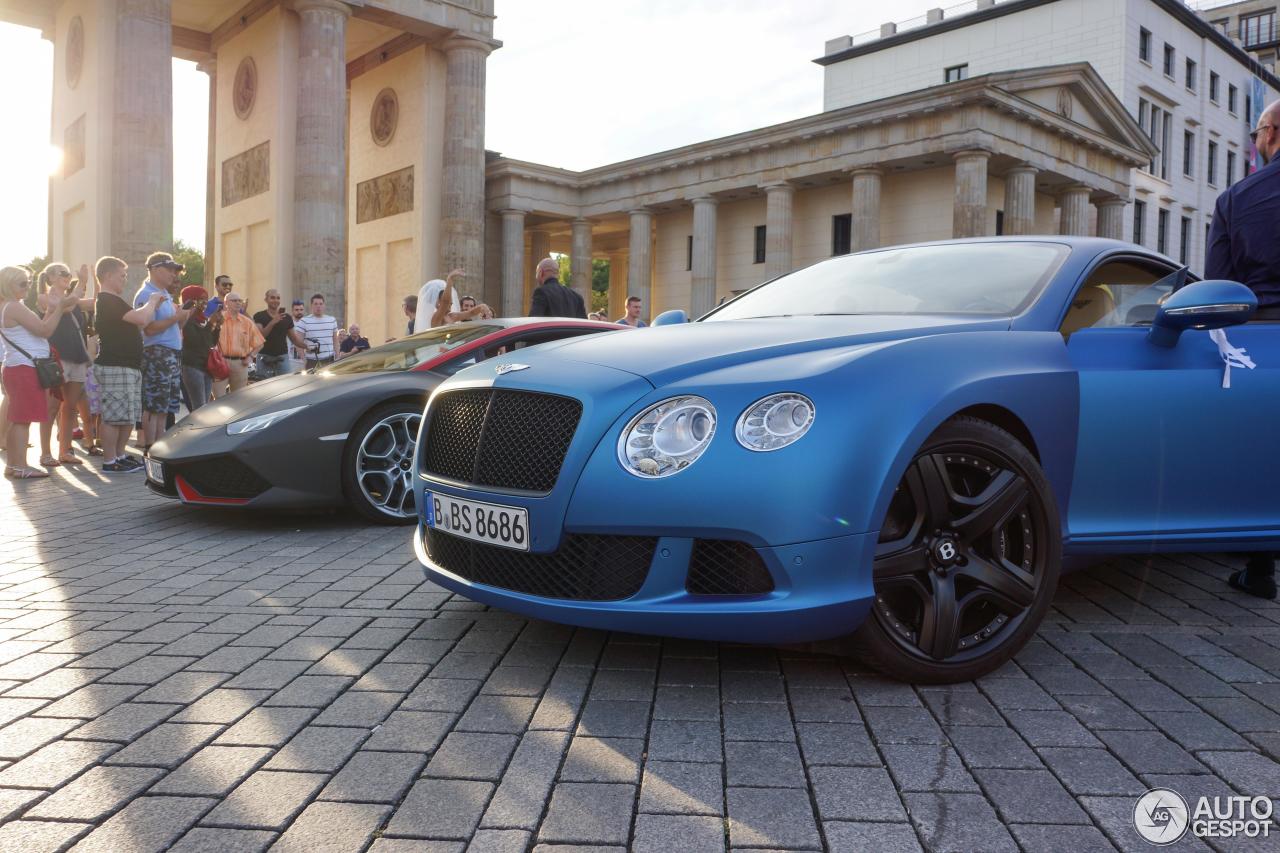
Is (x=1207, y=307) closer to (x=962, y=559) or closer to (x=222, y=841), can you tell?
(x=962, y=559)

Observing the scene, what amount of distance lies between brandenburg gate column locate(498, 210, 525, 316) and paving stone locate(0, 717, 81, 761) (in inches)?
1361

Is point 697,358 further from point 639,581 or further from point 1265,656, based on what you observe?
point 1265,656

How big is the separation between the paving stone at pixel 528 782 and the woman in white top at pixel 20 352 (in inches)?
306

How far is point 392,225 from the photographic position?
34062mm

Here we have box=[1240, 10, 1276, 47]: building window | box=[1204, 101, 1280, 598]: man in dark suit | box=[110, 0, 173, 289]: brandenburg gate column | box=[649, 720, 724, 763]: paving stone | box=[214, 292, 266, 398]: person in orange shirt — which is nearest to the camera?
box=[649, 720, 724, 763]: paving stone

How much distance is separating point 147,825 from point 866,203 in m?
31.9

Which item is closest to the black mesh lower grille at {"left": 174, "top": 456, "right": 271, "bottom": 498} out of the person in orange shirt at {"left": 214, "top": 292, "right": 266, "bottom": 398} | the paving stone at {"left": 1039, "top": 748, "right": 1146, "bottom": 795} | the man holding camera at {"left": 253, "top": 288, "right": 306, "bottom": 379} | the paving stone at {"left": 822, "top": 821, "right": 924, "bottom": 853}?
the paving stone at {"left": 822, "top": 821, "right": 924, "bottom": 853}

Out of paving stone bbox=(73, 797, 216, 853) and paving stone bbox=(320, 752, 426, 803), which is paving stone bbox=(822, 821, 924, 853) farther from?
paving stone bbox=(73, 797, 216, 853)

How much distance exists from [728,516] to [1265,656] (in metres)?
2.17

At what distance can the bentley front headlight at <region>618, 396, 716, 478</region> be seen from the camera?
110 inches

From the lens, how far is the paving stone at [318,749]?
7.90ft

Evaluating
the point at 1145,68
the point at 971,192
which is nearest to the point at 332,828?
the point at 971,192

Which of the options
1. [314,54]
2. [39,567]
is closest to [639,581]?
[39,567]

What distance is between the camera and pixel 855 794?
225cm
